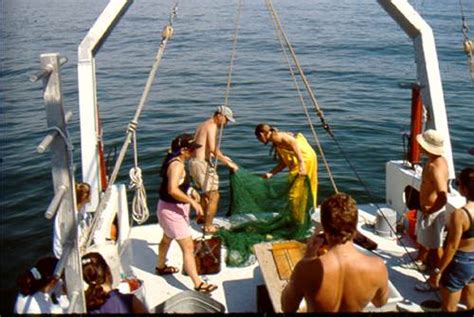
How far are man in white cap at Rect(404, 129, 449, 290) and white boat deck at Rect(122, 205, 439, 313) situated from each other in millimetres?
275

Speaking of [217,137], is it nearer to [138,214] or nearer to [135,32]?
[138,214]

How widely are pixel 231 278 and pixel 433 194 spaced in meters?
2.24

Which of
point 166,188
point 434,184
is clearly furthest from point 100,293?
point 434,184

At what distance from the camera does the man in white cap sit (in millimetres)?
5195

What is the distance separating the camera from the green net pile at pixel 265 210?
261 inches

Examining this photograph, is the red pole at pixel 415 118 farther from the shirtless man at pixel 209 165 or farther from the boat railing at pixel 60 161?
the boat railing at pixel 60 161

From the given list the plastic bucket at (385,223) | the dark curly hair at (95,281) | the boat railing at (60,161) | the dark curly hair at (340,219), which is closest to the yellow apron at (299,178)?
the plastic bucket at (385,223)

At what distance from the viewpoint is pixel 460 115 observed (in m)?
16.6

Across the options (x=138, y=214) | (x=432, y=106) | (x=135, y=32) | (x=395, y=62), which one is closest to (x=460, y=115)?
(x=395, y=62)

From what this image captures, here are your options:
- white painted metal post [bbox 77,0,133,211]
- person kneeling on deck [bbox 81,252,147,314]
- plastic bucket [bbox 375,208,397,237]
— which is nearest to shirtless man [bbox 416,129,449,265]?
plastic bucket [bbox 375,208,397,237]

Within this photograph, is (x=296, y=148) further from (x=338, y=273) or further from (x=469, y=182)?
(x=338, y=273)

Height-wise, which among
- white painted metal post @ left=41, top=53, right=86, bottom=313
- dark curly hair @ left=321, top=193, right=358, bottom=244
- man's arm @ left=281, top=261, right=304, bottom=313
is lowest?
man's arm @ left=281, top=261, right=304, bottom=313

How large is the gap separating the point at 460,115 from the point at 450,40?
13.7m

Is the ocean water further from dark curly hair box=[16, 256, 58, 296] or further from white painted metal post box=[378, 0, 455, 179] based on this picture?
white painted metal post box=[378, 0, 455, 179]
